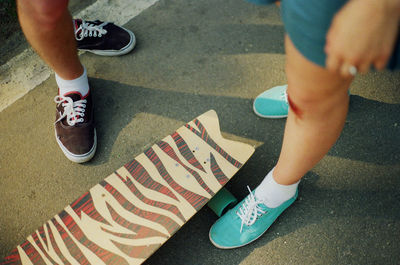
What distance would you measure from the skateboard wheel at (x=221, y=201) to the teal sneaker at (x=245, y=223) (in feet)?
0.13

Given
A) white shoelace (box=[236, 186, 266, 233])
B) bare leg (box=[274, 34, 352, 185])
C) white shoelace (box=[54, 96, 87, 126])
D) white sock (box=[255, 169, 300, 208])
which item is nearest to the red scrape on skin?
bare leg (box=[274, 34, 352, 185])

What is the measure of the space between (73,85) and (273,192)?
0.92m

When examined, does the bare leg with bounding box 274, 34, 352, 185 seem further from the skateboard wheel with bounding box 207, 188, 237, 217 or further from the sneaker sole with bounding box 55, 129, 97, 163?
the sneaker sole with bounding box 55, 129, 97, 163

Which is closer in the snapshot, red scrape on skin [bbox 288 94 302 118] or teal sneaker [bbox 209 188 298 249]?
red scrape on skin [bbox 288 94 302 118]

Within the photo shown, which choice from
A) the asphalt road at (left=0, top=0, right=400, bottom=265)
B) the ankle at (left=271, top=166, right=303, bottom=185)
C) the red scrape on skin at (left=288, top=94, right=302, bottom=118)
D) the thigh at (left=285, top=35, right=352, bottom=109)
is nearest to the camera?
the thigh at (left=285, top=35, right=352, bottom=109)

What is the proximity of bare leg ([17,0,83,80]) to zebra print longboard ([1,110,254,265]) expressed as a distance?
0.48 m

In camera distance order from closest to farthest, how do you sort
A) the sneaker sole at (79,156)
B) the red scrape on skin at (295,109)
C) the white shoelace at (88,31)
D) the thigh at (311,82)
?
1. the thigh at (311,82)
2. the red scrape on skin at (295,109)
3. the sneaker sole at (79,156)
4. the white shoelace at (88,31)

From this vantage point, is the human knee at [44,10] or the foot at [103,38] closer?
the human knee at [44,10]

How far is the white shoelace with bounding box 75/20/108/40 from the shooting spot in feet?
5.04

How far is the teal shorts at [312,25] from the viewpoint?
18.9 inches

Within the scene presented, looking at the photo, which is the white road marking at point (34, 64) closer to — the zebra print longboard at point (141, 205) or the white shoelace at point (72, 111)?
the white shoelace at point (72, 111)

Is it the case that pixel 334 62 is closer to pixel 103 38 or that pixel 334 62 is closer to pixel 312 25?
pixel 312 25

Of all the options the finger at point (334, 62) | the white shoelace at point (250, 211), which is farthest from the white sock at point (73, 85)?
the finger at point (334, 62)

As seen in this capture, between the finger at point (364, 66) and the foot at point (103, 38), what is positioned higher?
the finger at point (364, 66)
